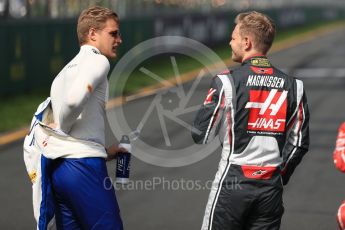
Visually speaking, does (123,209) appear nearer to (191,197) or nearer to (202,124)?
(191,197)

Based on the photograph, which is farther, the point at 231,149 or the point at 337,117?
the point at 337,117

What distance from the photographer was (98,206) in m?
4.50

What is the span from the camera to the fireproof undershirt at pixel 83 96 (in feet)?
14.2

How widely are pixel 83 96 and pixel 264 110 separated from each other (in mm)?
1018

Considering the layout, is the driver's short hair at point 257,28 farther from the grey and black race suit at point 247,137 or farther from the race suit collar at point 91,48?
the race suit collar at point 91,48

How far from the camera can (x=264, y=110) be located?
445 cm

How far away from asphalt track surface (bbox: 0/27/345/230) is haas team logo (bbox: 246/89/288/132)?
3265 mm

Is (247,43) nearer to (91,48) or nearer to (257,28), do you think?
(257,28)

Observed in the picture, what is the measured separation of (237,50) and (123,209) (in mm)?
4133

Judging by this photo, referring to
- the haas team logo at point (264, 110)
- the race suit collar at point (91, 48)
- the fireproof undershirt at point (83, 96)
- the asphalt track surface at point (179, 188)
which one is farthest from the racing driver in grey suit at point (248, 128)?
the asphalt track surface at point (179, 188)

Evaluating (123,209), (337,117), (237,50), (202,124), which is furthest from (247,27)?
(337,117)

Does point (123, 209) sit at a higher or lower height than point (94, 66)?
lower

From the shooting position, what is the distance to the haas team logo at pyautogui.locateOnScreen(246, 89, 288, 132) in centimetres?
444

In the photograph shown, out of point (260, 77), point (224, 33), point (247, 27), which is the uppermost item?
point (247, 27)
